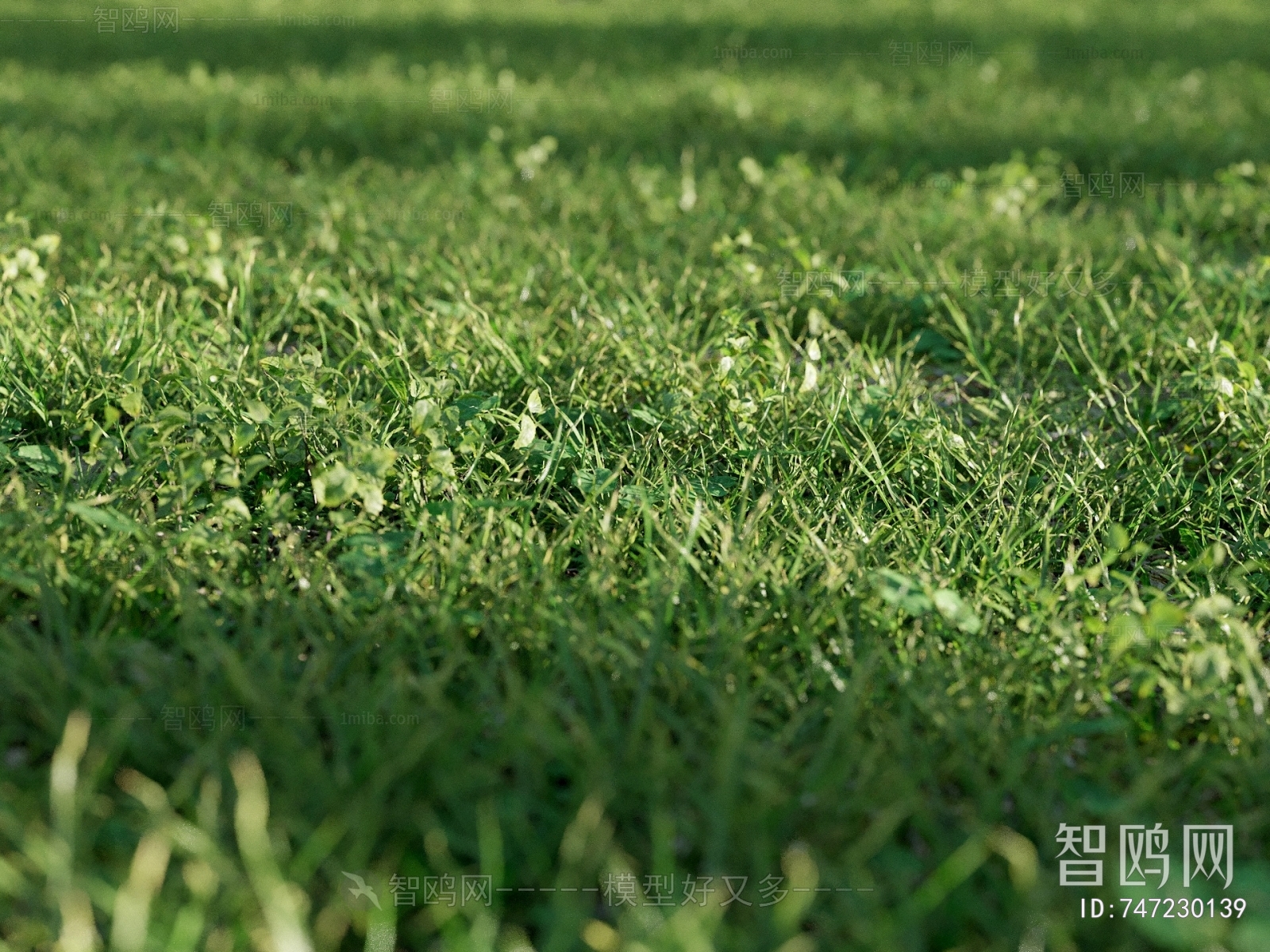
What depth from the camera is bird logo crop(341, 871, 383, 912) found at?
1.39 meters

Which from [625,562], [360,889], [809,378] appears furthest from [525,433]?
[360,889]

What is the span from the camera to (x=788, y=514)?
85.4 inches

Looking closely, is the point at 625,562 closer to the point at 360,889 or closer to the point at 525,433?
the point at 525,433

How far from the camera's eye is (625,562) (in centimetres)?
205

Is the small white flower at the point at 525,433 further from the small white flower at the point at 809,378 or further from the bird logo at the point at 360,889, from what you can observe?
the bird logo at the point at 360,889

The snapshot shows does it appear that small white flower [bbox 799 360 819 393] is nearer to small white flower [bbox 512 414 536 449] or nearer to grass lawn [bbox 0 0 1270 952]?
grass lawn [bbox 0 0 1270 952]

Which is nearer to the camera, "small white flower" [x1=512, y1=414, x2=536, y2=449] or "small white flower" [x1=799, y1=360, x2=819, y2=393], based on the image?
"small white flower" [x1=512, y1=414, x2=536, y2=449]

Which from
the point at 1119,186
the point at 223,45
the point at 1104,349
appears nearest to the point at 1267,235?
the point at 1119,186

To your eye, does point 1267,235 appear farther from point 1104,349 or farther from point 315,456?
point 315,456

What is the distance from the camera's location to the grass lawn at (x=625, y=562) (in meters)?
1.41

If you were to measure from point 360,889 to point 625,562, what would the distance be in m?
0.82

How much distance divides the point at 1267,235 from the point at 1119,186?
80 cm

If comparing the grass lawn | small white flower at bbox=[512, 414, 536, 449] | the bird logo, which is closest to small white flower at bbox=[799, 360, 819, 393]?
the grass lawn

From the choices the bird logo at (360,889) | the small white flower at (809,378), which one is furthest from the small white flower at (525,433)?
the bird logo at (360,889)
